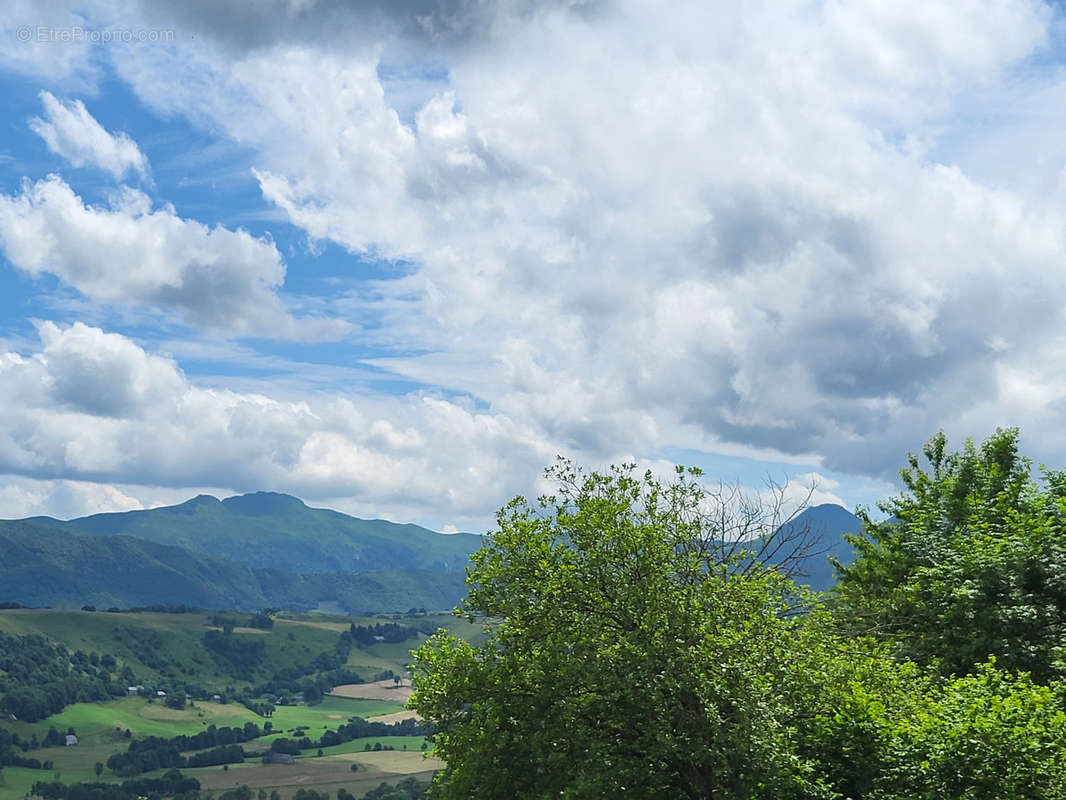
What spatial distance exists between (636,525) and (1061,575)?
58.9 ft

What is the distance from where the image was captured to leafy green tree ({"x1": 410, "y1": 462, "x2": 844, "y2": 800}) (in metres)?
28.7

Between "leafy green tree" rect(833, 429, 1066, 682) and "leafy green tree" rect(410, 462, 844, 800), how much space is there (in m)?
8.55

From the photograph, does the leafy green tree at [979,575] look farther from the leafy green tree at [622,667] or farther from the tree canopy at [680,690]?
the leafy green tree at [622,667]

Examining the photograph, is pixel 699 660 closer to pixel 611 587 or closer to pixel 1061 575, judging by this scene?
pixel 611 587

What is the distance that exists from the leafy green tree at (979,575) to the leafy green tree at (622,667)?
336 inches

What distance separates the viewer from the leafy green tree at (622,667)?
28.7m

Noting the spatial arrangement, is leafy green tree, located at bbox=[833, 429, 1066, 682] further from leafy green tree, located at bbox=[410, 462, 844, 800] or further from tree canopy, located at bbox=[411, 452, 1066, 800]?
leafy green tree, located at bbox=[410, 462, 844, 800]

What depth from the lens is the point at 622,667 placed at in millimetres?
29297

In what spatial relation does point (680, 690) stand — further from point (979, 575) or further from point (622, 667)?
point (979, 575)

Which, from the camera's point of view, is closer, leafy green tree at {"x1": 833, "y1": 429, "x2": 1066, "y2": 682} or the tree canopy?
the tree canopy

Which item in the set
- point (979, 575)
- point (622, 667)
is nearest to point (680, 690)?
point (622, 667)

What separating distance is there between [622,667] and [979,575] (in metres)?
18.3

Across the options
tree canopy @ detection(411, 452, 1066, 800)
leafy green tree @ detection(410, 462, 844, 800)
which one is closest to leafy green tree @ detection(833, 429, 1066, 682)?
tree canopy @ detection(411, 452, 1066, 800)

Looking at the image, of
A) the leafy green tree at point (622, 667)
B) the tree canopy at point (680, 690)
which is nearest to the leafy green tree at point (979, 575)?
the tree canopy at point (680, 690)
